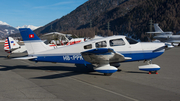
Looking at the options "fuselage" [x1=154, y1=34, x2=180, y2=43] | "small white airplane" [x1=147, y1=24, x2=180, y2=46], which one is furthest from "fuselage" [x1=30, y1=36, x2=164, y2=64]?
"fuselage" [x1=154, y1=34, x2=180, y2=43]

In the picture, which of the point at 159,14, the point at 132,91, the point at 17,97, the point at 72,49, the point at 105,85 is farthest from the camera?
the point at 159,14

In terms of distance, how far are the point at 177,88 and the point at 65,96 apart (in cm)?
392

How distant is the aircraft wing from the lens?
7.38m

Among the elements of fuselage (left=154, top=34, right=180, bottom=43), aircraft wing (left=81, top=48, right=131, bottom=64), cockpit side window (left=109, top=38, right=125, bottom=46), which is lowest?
aircraft wing (left=81, top=48, right=131, bottom=64)

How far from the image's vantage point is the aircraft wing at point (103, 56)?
7.38 m

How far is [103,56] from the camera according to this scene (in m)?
7.75

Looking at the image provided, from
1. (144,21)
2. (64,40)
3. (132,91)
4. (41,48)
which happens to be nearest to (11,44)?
(64,40)

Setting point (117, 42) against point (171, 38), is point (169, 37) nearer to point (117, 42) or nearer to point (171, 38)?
point (171, 38)

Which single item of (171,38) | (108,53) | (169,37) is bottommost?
(108,53)

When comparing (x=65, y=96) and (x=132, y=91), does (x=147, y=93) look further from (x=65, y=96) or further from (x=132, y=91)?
(x=65, y=96)

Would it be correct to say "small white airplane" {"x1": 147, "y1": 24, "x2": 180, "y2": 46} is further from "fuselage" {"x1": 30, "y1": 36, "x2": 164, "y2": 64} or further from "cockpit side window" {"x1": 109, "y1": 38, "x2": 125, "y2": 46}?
"cockpit side window" {"x1": 109, "y1": 38, "x2": 125, "y2": 46}

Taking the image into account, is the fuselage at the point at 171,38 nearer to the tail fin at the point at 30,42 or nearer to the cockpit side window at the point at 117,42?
the cockpit side window at the point at 117,42

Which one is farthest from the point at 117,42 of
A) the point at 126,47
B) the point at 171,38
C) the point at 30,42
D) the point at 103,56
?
the point at 171,38

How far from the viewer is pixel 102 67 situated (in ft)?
26.0
